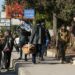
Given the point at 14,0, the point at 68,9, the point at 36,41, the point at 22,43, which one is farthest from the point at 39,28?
the point at 14,0

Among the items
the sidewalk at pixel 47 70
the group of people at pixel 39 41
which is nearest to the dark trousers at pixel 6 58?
the group of people at pixel 39 41

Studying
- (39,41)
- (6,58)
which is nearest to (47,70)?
(39,41)

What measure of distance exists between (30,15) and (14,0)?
342 cm

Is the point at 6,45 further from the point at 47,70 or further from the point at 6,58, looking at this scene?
the point at 47,70

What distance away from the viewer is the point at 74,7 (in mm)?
26688

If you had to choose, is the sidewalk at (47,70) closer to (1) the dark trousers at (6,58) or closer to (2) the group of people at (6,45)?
(2) the group of people at (6,45)

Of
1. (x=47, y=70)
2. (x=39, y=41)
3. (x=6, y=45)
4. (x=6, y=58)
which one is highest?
(x=39, y=41)

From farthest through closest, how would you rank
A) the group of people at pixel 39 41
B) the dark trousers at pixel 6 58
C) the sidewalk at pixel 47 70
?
the dark trousers at pixel 6 58
the group of people at pixel 39 41
the sidewalk at pixel 47 70

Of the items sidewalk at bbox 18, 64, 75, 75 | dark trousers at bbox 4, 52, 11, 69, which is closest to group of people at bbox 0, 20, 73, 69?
dark trousers at bbox 4, 52, 11, 69

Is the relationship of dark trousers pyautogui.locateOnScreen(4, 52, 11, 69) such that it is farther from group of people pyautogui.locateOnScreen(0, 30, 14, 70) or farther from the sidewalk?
the sidewalk

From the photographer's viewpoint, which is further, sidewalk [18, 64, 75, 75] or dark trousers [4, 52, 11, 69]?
dark trousers [4, 52, 11, 69]

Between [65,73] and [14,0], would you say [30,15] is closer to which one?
[14,0]

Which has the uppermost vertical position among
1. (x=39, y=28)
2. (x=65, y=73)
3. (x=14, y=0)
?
(x=14, y=0)

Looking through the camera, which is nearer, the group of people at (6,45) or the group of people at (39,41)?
the group of people at (39,41)
